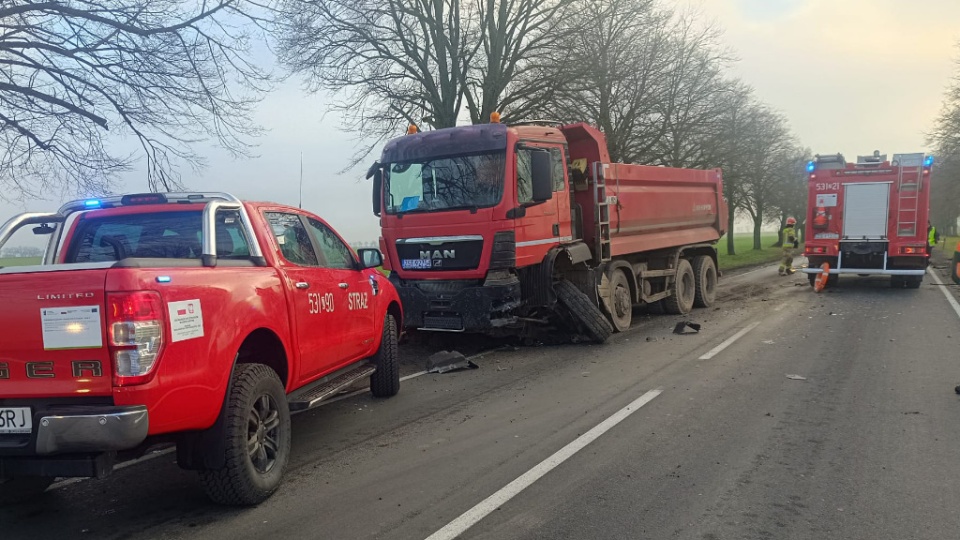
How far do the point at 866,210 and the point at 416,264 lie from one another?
13146 mm

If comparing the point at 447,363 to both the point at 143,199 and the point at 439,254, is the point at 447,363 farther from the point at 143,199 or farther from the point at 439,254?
the point at 143,199

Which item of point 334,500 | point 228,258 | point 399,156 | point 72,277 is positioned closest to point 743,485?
point 334,500

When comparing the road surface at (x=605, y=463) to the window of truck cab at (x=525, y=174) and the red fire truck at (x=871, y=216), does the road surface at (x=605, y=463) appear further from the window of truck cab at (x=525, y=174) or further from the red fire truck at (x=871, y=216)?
the red fire truck at (x=871, y=216)

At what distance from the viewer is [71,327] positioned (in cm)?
325

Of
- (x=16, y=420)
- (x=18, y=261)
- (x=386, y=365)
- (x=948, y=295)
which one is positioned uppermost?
(x=18, y=261)

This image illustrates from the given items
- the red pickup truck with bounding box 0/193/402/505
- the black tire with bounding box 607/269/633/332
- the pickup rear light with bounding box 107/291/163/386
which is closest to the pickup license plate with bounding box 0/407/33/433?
the red pickup truck with bounding box 0/193/402/505

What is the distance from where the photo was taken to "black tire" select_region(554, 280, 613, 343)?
31.1ft

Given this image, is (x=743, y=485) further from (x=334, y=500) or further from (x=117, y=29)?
(x=117, y=29)

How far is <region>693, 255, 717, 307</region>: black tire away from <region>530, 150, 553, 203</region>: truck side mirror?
658 centimetres

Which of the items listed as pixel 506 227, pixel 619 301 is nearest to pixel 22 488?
pixel 506 227

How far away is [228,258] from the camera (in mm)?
4422

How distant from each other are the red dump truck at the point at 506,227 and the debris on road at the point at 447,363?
42 cm

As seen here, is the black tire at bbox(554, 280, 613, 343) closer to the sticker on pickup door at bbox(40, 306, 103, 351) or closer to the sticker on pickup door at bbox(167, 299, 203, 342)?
the sticker on pickup door at bbox(167, 299, 203, 342)

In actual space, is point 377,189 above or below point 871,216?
above
